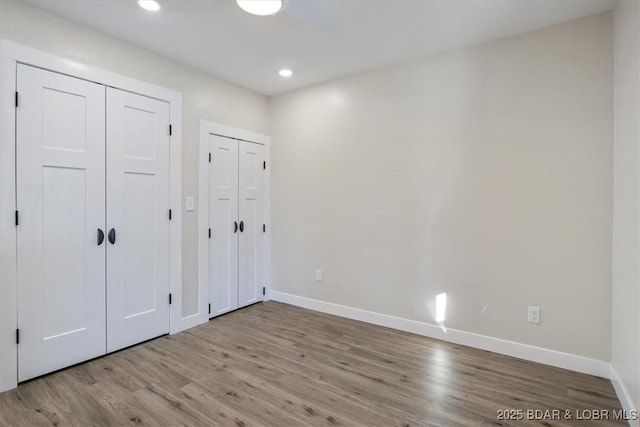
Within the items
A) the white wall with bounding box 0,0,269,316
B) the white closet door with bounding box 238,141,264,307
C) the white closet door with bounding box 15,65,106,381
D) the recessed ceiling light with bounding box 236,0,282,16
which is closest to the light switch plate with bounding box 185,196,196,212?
the white wall with bounding box 0,0,269,316

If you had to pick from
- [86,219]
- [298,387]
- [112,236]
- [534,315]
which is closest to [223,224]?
[112,236]

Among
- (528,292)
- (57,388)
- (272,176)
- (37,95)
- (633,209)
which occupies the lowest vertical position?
(57,388)

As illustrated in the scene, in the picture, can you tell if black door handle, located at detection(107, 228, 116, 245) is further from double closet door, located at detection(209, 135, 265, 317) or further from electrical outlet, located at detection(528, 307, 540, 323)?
electrical outlet, located at detection(528, 307, 540, 323)

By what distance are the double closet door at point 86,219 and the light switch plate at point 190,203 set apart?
22 cm

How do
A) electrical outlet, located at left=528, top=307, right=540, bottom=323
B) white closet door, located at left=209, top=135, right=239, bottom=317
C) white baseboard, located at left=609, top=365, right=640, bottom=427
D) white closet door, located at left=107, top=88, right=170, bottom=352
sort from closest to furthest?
white baseboard, located at left=609, top=365, right=640, bottom=427
electrical outlet, located at left=528, top=307, right=540, bottom=323
white closet door, located at left=107, top=88, right=170, bottom=352
white closet door, located at left=209, top=135, right=239, bottom=317

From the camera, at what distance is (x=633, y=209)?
1.89 meters

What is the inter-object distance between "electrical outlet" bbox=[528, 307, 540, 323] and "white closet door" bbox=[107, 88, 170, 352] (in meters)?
3.28

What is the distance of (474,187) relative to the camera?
2955 millimetres

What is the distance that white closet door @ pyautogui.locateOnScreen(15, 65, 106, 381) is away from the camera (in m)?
2.33

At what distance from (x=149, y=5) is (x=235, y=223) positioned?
7.41 ft

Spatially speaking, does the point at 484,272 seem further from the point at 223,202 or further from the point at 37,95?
the point at 37,95

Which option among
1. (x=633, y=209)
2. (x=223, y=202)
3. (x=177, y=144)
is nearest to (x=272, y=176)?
(x=223, y=202)

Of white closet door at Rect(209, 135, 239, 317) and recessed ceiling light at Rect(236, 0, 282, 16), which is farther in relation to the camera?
white closet door at Rect(209, 135, 239, 317)

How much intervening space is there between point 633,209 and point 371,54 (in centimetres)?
235
